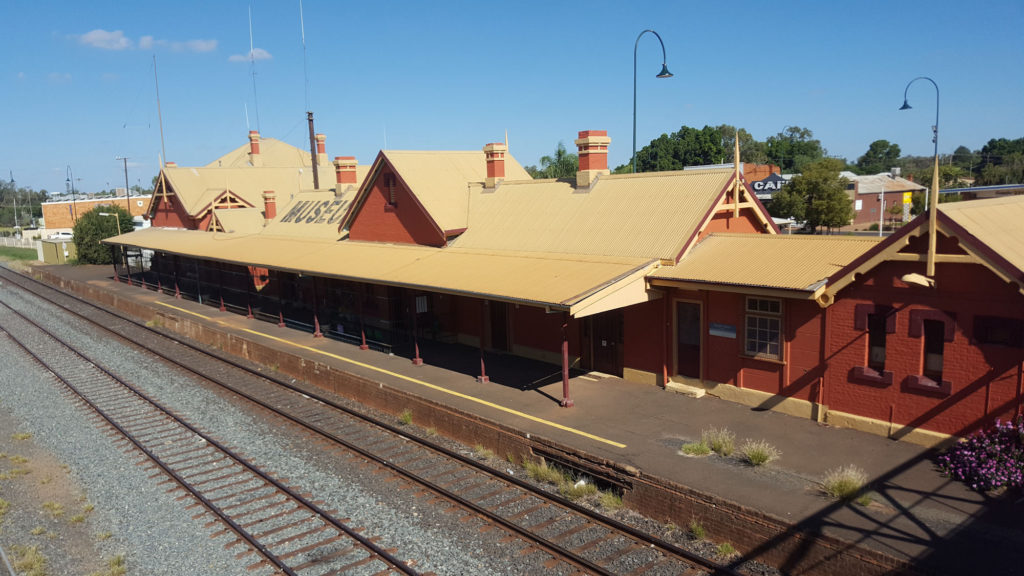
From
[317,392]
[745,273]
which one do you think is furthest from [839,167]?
[317,392]

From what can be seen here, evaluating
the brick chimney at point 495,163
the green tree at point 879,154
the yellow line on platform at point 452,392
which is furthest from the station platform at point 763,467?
the green tree at point 879,154

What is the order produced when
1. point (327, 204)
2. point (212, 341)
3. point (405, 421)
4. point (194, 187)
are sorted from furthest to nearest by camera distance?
1. point (194, 187)
2. point (327, 204)
3. point (212, 341)
4. point (405, 421)

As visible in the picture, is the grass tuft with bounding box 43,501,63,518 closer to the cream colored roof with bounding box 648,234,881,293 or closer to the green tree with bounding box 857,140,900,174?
the cream colored roof with bounding box 648,234,881,293

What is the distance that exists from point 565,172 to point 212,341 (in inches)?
2148

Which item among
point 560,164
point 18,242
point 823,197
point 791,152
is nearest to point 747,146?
point 791,152

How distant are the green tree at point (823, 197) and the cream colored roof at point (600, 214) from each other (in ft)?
85.7

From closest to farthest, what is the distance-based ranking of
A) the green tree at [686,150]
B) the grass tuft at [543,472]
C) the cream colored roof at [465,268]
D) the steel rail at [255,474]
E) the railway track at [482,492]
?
the railway track at [482,492], the steel rail at [255,474], the grass tuft at [543,472], the cream colored roof at [465,268], the green tree at [686,150]

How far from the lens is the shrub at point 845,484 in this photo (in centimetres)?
952

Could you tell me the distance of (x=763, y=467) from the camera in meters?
10.8

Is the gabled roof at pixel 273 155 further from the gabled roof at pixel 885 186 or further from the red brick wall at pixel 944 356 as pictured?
the red brick wall at pixel 944 356

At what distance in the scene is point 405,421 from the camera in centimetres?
1537

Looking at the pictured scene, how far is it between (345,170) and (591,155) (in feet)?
53.8

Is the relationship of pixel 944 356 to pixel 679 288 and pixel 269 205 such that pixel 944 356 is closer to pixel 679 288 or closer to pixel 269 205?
pixel 679 288

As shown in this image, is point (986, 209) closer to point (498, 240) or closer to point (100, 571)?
point (498, 240)
